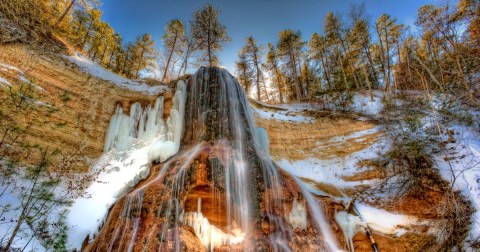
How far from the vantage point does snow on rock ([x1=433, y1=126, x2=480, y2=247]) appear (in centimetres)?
653

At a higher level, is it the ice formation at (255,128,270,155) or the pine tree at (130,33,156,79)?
the pine tree at (130,33,156,79)

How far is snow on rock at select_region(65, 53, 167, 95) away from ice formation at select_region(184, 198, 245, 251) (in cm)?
797

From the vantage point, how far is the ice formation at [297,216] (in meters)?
7.15

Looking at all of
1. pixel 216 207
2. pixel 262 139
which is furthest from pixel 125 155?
pixel 262 139

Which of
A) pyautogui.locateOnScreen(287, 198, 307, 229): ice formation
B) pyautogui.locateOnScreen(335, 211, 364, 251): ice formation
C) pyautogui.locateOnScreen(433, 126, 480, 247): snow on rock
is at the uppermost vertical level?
pyautogui.locateOnScreen(433, 126, 480, 247): snow on rock

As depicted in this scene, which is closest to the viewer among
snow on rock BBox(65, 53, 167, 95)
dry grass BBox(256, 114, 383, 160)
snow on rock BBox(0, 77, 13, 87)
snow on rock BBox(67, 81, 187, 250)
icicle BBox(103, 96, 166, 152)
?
snow on rock BBox(67, 81, 187, 250)

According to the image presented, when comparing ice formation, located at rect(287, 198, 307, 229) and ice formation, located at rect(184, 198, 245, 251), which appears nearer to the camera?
ice formation, located at rect(184, 198, 245, 251)

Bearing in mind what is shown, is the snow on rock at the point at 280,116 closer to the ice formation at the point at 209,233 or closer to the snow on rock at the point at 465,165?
the snow on rock at the point at 465,165

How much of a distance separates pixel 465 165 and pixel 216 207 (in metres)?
7.96

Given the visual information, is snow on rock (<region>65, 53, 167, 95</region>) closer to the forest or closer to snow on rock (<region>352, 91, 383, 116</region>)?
the forest

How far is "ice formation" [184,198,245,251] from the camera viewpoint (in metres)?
6.18

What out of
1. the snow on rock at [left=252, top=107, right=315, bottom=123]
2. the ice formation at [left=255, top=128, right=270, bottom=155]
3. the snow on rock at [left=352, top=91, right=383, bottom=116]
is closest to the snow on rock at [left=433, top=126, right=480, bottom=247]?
the snow on rock at [left=352, top=91, right=383, bottom=116]

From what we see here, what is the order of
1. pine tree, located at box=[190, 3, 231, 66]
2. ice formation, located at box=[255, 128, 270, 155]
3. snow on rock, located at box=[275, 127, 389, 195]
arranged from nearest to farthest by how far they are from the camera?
ice formation, located at box=[255, 128, 270, 155], snow on rock, located at box=[275, 127, 389, 195], pine tree, located at box=[190, 3, 231, 66]

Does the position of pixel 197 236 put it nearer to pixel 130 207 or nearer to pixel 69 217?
pixel 130 207
